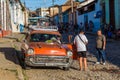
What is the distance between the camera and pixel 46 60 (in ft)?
46.9

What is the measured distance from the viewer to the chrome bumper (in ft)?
46.6

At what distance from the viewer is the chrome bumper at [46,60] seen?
14219 mm

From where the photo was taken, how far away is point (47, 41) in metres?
15.5

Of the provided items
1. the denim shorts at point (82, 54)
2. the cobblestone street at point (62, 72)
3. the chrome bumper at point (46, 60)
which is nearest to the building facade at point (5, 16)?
the cobblestone street at point (62, 72)

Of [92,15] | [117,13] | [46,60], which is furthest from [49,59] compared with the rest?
[92,15]

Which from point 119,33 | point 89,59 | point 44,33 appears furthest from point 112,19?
point 44,33

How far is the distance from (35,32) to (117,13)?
1003 inches

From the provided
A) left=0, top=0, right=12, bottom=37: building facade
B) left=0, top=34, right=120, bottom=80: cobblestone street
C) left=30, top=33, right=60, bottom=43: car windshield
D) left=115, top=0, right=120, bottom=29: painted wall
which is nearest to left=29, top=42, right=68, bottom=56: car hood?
left=0, top=34, right=120, bottom=80: cobblestone street

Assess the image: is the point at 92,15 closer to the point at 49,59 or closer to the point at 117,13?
the point at 117,13

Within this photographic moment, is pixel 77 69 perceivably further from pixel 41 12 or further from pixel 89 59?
pixel 41 12

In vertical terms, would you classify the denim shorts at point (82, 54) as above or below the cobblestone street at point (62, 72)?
above

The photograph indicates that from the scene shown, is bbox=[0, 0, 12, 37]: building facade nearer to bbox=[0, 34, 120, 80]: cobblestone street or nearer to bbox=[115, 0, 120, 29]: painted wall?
bbox=[115, 0, 120, 29]: painted wall

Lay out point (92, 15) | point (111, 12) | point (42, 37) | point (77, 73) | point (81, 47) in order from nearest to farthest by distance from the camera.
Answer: point (77, 73) → point (81, 47) → point (42, 37) → point (111, 12) → point (92, 15)

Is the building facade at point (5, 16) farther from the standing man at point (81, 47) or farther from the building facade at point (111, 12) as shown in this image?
the standing man at point (81, 47)
